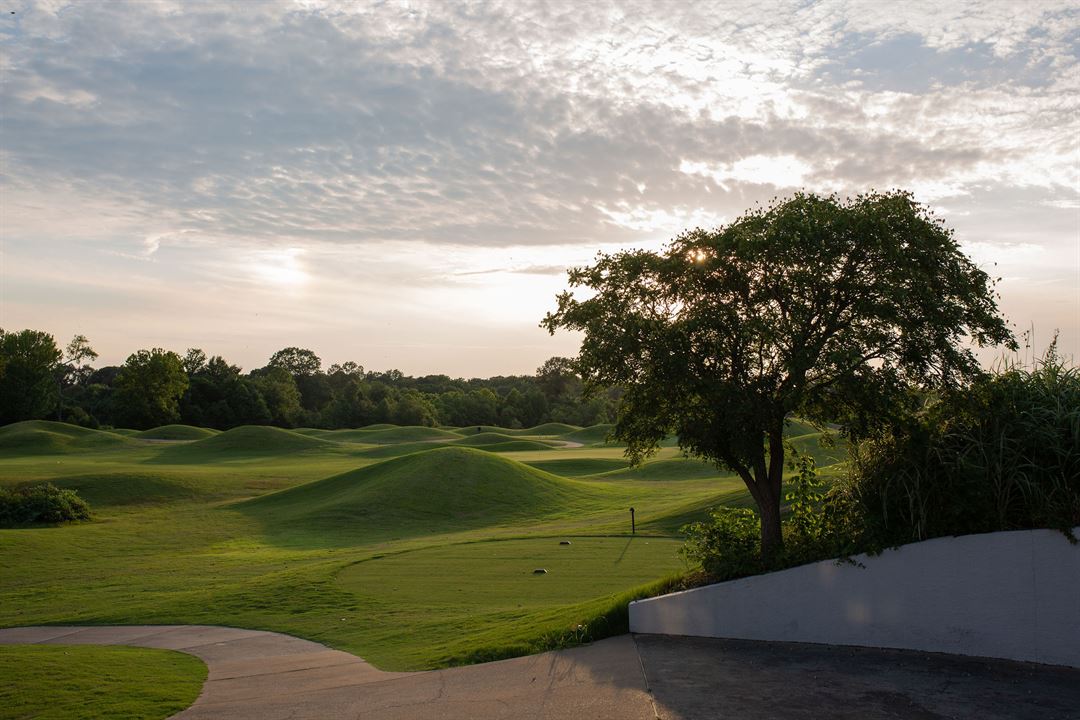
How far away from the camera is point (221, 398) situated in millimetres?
102188

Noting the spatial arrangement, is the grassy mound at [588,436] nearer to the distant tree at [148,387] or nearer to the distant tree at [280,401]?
the distant tree at [280,401]

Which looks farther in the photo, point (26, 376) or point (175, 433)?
point (26, 376)

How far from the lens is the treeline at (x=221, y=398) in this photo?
9100cm

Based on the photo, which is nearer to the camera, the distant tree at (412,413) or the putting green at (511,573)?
the putting green at (511,573)

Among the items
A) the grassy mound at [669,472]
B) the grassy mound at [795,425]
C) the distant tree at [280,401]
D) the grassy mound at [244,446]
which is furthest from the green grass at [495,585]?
the distant tree at [280,401]

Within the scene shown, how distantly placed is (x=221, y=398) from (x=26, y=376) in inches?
811

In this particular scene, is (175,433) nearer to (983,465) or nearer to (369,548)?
(369,548)

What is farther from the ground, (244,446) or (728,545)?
(728,545)

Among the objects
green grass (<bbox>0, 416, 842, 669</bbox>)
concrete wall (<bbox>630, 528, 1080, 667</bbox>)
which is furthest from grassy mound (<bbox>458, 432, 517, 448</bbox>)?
concrete wall (<bbox>630, 528, 1080, 667</bbox>)

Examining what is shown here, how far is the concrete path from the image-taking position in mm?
7402

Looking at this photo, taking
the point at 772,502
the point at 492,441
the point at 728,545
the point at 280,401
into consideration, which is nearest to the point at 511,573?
the point at 728,545

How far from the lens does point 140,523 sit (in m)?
32.8

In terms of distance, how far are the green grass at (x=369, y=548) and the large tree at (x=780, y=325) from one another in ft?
9.42

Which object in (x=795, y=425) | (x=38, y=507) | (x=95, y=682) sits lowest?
(x=38, y=507)
